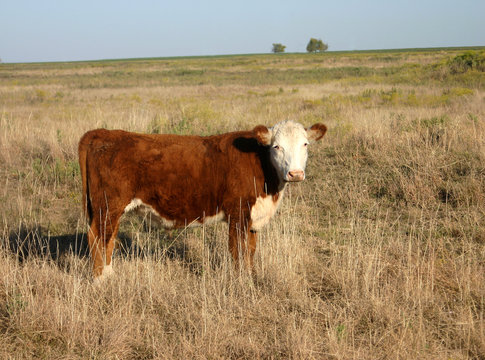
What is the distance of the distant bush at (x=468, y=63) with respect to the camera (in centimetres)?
2466

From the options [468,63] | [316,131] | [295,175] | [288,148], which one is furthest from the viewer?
[468,63]

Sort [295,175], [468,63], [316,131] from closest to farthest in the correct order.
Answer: [295,175] → [316,131] → [468,63]

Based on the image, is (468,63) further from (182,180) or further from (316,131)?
(182,180)

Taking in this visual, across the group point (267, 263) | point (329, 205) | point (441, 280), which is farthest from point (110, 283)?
point (329, 205)

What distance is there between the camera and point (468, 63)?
25578mm

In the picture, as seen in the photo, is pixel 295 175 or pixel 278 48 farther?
pixel 278 48

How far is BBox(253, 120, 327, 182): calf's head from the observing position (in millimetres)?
4309

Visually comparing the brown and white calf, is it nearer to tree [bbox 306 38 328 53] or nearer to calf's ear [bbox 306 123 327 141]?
calf's ear [bbox 306 123 327 141]

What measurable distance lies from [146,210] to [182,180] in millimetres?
A: 467

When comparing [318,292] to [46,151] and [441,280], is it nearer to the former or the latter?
[441,280]

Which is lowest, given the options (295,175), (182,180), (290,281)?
(290,281)

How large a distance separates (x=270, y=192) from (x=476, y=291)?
2.01 m

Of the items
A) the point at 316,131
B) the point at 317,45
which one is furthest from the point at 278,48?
the point at 316,131

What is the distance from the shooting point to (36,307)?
3641mm
